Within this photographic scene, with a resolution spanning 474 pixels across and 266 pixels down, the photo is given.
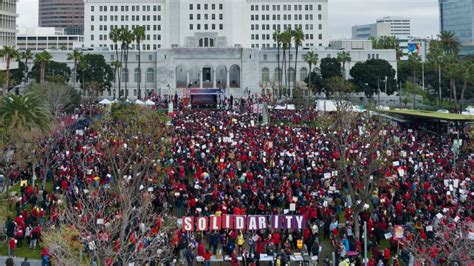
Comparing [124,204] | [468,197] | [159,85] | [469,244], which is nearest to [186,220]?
[124,204]

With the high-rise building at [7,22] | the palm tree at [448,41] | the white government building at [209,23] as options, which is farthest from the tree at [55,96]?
the palm tree at [448,41]

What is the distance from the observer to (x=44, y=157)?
40.9 m

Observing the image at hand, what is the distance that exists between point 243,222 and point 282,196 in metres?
5.34

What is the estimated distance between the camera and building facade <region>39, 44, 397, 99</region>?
390ft

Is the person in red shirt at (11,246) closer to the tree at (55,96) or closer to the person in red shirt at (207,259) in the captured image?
the person in red shirt at (207,259)

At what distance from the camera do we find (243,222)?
2766 centimetres

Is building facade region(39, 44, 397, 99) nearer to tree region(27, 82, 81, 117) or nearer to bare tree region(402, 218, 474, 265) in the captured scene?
tree region(27, 82, 81, 117)

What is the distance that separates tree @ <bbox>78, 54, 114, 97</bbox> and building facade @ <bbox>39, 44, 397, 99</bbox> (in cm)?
531

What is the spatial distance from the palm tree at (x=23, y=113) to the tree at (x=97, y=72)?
63.1 metres

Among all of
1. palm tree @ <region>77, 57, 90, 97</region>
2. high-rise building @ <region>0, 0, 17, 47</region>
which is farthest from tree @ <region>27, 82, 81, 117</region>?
palm tree @ <region>77, 57, 90, 97</region>

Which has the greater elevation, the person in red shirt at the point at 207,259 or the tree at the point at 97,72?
the tree at the point at 97,72

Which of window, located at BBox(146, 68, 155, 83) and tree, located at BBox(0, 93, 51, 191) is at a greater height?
window, located at BBox(146, 68, 155, 83)

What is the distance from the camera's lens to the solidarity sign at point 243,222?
27.4m

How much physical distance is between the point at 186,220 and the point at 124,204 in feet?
14.3
